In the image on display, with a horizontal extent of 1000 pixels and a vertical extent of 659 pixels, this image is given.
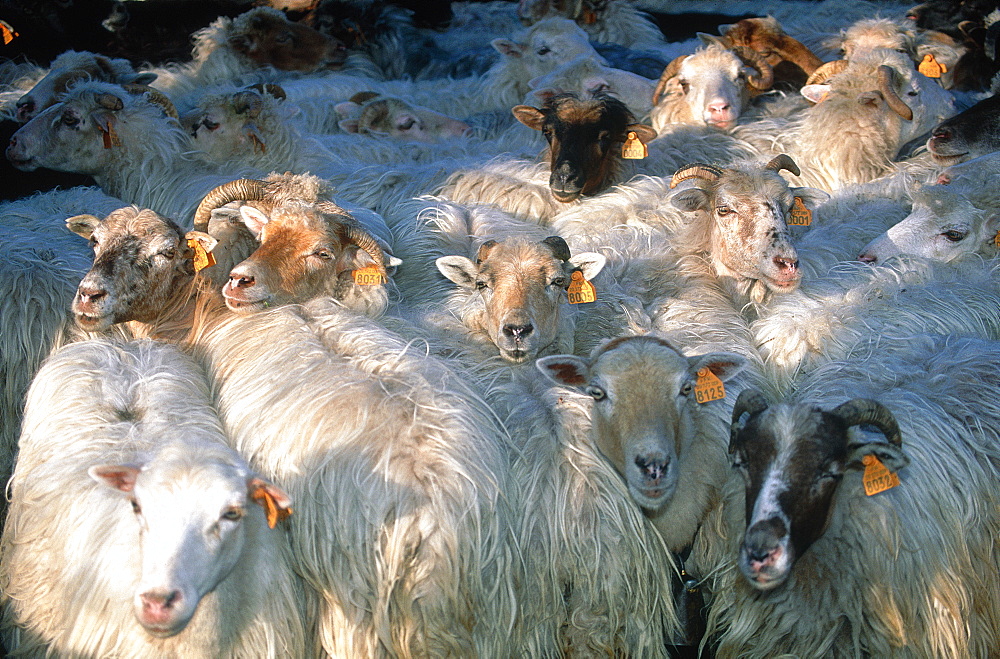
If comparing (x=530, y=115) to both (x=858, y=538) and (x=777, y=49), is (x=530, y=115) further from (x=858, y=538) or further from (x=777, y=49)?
(x=858, y=538)

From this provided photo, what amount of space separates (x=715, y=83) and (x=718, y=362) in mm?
3396

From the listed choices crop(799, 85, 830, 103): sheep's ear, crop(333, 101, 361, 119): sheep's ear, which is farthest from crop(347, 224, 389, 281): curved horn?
crop(799, 85, 830, 103): sheep's ear

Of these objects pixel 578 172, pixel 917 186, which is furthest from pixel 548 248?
pixel 917 186

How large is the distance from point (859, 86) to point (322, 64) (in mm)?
4817

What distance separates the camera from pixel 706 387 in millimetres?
3932

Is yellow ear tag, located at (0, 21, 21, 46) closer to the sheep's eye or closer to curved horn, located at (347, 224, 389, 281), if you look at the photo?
curved horn, located at (347, 224, 389, 281)

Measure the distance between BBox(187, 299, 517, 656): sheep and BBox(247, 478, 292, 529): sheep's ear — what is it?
0.34m

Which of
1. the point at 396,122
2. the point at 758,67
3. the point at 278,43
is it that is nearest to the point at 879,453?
the point at 758,67

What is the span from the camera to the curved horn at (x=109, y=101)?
5.92 meters

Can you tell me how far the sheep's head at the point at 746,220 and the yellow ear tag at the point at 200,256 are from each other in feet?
8.19

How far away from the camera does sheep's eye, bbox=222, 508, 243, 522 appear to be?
3.12 m

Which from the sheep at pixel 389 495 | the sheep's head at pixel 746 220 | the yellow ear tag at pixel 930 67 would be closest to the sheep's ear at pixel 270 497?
the sheep at pixel 389 495

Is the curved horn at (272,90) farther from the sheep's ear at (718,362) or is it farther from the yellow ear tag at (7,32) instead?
the sheep's ear at (718,362)

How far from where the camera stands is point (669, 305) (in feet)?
15.9
